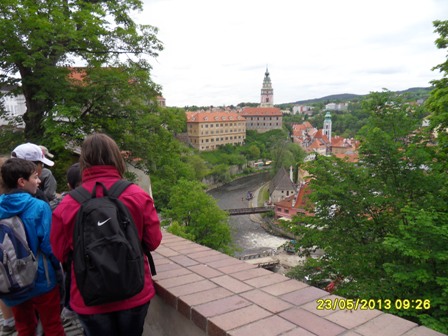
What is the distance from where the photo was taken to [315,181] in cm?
977

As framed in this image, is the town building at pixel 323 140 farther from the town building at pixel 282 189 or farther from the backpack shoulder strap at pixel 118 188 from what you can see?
the backpack shoulder strap at pixel 118 188

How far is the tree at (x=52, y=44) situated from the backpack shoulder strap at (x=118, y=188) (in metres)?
7.43

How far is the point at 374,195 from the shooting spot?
8.77m

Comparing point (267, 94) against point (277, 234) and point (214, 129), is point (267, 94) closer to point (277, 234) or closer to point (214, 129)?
point (214, 129)

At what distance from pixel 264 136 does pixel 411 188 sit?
88.4 metres

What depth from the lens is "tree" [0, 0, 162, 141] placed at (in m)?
8.34

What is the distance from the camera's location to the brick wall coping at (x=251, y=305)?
171 centimetres

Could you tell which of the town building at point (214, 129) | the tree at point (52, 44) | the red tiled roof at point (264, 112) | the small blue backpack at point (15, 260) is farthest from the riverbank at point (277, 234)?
the red tiled roof at point (264, 112)

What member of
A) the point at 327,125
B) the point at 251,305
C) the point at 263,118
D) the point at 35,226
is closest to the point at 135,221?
the point at 251,305

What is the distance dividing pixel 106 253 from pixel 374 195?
327 inches

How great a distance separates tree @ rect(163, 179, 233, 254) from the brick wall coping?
21.7m

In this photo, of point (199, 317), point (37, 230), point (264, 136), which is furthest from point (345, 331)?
point (264, 136)

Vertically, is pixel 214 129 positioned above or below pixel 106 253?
above

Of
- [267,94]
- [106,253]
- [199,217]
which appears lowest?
[199,217]
